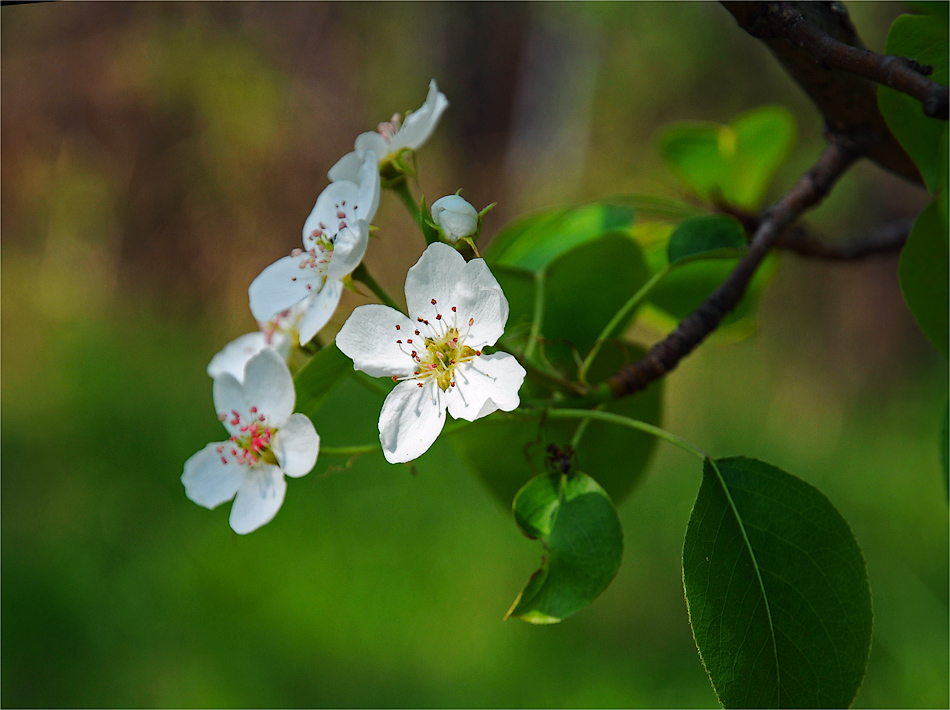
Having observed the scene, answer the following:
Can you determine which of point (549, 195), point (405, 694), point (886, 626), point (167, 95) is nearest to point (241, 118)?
point (167, 95)

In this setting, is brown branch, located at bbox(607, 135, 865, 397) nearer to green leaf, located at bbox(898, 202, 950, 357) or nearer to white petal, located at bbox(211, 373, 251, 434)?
green leaf, located at bbox(898, 202, 950, 357)

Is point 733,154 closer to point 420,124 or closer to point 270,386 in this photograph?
point 420,124

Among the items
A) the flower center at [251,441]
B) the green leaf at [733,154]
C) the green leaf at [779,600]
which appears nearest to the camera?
the green leaf at [779,600]

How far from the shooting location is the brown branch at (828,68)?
1.75 ft

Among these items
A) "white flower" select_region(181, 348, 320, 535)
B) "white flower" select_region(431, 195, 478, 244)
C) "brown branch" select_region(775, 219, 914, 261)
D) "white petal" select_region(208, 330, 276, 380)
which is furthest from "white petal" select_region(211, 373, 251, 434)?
"brown branch" select_region(775, 219, 914, 261)

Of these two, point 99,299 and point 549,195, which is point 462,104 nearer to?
point 549,195

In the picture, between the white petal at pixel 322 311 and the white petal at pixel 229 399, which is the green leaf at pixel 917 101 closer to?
the white petal at pixel 322 311

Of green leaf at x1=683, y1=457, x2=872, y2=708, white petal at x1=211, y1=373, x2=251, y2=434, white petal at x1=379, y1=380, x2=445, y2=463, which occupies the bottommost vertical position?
green leaf at x1=683, y1=457, x2=872, y2=708

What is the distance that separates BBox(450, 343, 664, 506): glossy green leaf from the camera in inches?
27.4

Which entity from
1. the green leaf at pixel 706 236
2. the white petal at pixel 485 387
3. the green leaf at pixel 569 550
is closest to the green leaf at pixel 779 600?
the green leaf at pixel 569 550

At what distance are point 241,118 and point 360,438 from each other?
5.80 feet

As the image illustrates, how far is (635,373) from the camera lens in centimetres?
63

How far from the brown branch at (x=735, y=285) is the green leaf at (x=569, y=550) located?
14 centimetres

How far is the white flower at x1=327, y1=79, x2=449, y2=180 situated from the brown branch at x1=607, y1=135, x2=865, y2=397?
26 cm
